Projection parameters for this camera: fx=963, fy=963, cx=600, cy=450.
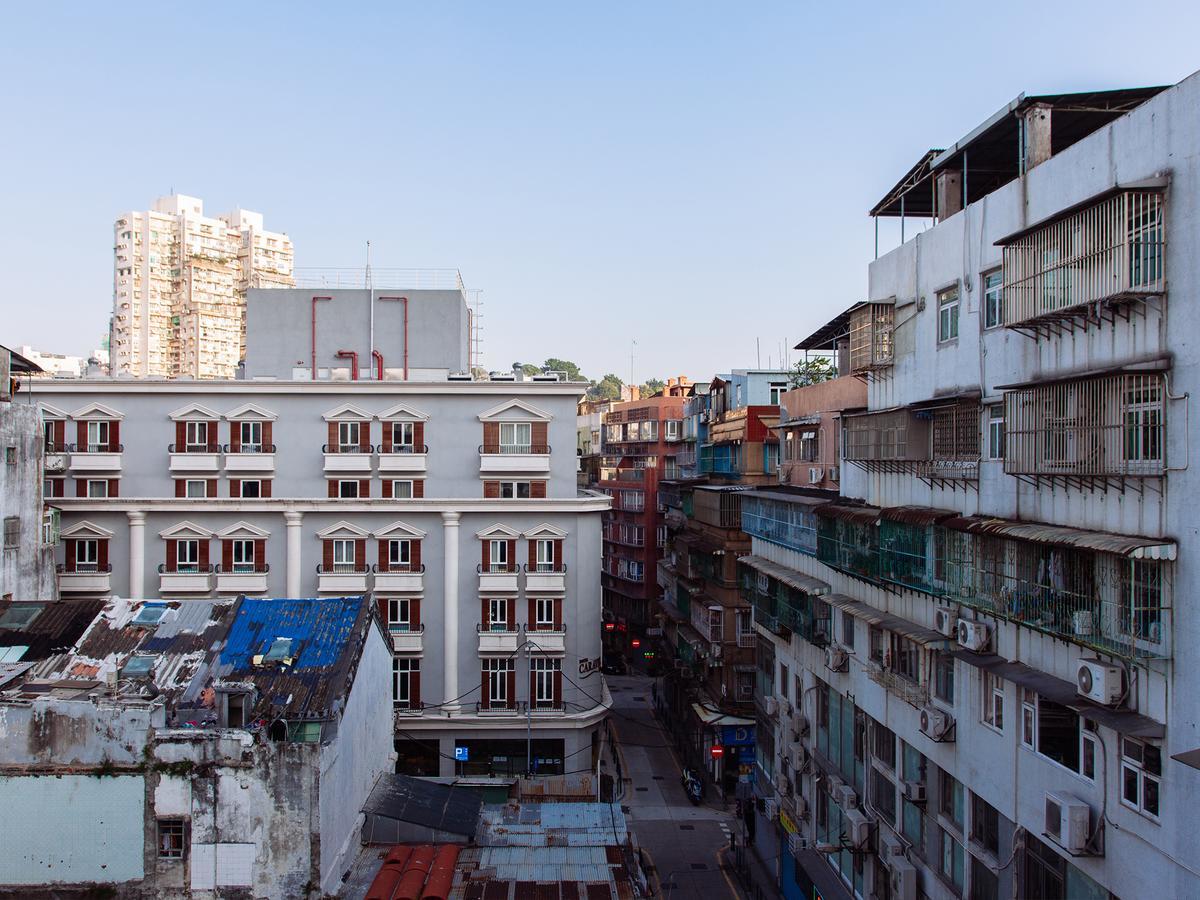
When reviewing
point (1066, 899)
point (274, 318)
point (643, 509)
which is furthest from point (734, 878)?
point (643, 509)

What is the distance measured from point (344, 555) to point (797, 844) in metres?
18.6

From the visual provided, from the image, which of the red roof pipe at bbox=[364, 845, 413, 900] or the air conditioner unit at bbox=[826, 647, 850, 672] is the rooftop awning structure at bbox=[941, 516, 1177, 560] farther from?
the red roof pipe at bbox=[364, 845, 413, 900]

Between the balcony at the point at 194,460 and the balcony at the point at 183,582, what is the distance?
365 cm

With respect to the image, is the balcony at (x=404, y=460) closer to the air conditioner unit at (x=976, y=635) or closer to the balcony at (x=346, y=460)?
the balcony at (x=346, y=460)

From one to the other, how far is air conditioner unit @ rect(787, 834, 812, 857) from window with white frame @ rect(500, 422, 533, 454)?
638 inches

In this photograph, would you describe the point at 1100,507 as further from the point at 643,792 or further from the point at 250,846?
the point at 643,792

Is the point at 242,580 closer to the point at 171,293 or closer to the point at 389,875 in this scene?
the point at 389,875

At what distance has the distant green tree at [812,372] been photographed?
4883 cm

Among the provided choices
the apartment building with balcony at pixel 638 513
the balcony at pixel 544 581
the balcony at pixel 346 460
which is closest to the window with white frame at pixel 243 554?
the balcony at pixel 346 460

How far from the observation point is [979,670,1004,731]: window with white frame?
55.9 feet

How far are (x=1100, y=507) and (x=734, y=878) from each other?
2188 centimetres

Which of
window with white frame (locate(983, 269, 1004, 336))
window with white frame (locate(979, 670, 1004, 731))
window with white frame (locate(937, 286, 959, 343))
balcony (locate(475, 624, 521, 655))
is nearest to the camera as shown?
window with white frame (locate(979, 670, 1004, 731))

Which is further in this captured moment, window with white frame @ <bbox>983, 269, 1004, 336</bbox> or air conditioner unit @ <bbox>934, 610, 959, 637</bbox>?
air conditioner unit @ <bbox>934, 610, 959, 637</bbox>

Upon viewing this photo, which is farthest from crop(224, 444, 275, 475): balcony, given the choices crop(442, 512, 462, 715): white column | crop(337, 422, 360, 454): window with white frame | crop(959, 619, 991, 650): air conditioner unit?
crop(959, 619, 991, 650): air conditioner unit
